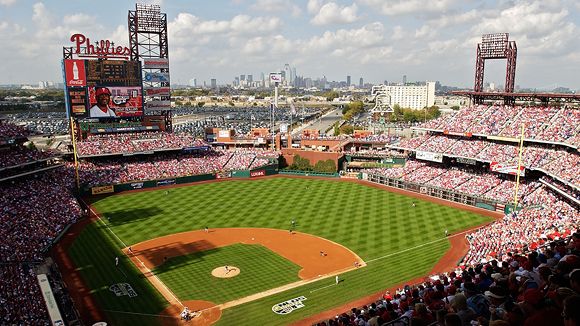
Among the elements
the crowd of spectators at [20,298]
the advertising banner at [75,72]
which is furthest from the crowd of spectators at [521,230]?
the advertising banner at [75,72]

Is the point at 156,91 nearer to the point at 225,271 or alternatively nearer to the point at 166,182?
the point at 166,182

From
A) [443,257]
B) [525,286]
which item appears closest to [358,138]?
[443,257]

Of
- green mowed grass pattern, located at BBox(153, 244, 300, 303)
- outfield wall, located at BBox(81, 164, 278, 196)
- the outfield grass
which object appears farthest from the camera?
outfield wall, located at BBox(81, 164, 278, 196)

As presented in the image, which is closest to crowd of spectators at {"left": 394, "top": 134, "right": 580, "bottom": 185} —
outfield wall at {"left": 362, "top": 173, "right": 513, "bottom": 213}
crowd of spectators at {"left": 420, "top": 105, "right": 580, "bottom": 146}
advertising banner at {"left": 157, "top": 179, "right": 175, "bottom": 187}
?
crowd of spectators at {"left": 420, "top": 105, "right": 580, "bottom": 146}

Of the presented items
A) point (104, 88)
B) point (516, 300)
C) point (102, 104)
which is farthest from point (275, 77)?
point (516, 300)

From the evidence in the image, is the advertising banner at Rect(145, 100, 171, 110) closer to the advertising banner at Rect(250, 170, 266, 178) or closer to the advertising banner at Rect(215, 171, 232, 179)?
the advertising banner at Rect(215, 171, 232, 179)

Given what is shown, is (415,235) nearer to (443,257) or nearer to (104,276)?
(443,257)
